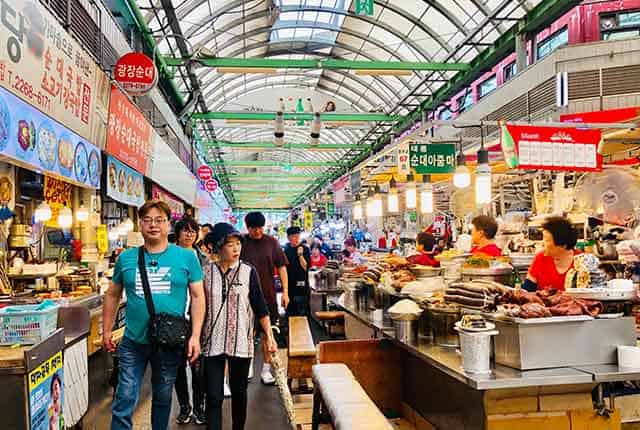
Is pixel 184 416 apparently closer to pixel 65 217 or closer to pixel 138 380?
pixel 138 380

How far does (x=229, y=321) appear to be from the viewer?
417 cm

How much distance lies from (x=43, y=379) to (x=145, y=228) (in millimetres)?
1114

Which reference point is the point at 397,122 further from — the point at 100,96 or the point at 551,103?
the point at 100,96

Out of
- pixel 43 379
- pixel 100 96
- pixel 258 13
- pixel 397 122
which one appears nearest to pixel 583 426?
pixel 43 379

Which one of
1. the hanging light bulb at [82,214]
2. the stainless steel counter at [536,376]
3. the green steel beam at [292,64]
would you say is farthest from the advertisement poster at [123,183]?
the stainless steel counter at [536,376]

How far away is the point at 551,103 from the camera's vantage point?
9125 millimetres

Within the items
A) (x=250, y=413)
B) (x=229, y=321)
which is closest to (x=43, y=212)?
(x=250, y=413)

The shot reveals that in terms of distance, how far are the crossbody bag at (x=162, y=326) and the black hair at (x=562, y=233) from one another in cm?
316

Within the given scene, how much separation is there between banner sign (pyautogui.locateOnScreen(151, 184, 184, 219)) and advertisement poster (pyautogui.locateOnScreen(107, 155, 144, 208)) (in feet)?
3.58

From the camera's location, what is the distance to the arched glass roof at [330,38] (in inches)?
448

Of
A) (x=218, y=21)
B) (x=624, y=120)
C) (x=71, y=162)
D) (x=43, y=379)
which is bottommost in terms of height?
(x=43, y=379)

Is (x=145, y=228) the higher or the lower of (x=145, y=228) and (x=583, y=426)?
the higher

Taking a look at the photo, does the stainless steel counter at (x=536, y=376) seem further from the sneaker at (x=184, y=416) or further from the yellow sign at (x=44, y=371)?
the sneaker at (x=184, y=416)

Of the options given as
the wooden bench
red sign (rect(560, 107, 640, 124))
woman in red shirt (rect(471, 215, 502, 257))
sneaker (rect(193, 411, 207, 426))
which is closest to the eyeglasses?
sneaker (rect(193, 411, 207, 426))
